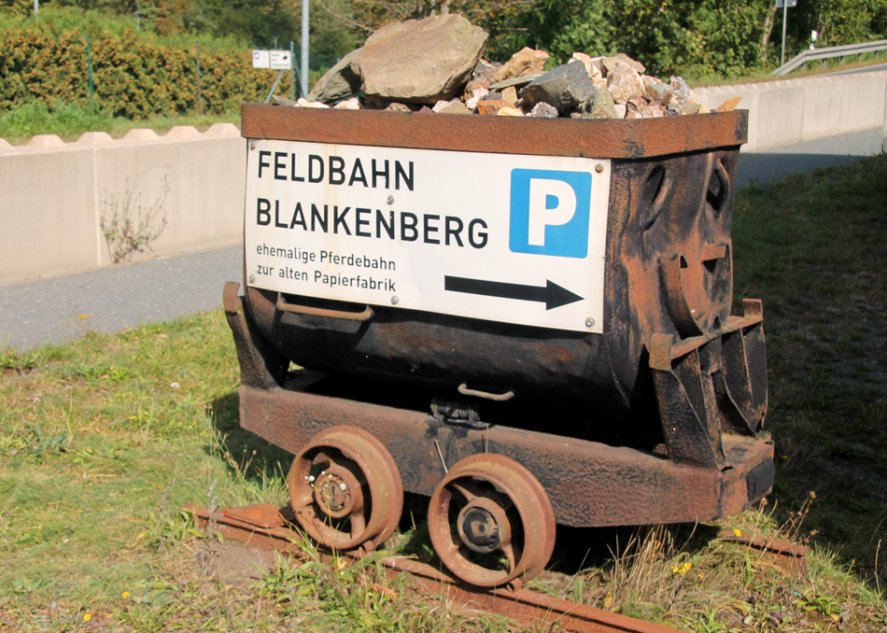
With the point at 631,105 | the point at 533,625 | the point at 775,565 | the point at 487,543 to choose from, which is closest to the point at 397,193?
the point at 631,105

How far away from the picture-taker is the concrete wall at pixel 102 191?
891 cm

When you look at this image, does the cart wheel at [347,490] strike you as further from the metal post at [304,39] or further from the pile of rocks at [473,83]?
the metal post at [304,39]

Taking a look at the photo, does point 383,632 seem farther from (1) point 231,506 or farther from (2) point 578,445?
(1) point 231,506

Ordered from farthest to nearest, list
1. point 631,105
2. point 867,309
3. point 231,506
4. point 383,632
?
point 867,309 < point 231,506 < point 631,105 < point 383,632

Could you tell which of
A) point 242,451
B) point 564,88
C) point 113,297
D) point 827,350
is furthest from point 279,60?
point 564,88

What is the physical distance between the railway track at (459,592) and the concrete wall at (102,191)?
500cm

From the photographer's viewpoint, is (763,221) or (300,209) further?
(763,221)

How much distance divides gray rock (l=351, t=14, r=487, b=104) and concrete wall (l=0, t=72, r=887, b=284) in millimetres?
5129

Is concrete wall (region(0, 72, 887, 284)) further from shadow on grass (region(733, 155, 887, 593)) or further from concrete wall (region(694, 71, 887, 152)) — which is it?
concrete wall (region(694, 71, 887, 152))

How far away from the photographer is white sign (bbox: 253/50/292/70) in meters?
21.8

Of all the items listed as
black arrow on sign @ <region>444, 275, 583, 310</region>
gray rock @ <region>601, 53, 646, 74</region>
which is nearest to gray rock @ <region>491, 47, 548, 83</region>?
gray rock @ <region>601, 53, 646, 74</region>

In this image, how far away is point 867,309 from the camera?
8664 mm

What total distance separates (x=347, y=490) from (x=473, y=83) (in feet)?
5.22

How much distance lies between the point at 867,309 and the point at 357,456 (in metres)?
5.65
